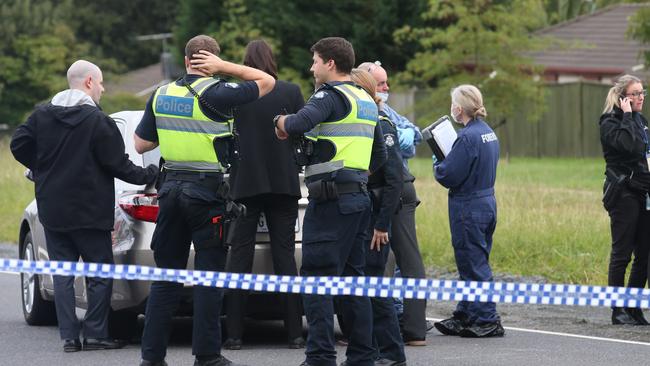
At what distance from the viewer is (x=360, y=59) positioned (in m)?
46.6

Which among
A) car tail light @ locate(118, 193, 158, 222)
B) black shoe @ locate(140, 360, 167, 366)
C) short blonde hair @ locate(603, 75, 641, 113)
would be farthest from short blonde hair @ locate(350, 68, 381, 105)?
short blonde hair @ locate(603, 75, 641, 113)

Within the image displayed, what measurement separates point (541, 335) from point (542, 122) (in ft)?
107

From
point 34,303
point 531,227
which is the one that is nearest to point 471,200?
point 34,303

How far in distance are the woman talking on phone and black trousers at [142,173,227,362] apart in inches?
147

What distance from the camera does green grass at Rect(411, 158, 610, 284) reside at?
12648 mm

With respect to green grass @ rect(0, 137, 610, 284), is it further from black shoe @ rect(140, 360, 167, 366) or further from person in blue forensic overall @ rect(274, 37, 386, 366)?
black shoe @ rect(140, 360, 167, 366)

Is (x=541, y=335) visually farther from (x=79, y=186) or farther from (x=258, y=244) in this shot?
(x=79, y=186)

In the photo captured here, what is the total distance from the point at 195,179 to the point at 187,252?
464mm

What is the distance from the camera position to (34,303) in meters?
9.85

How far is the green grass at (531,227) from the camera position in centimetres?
1273

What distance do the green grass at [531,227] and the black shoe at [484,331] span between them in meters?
2.65

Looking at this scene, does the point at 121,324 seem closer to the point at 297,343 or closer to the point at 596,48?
the point at 297,343

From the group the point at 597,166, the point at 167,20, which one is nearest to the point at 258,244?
the point at 597,166

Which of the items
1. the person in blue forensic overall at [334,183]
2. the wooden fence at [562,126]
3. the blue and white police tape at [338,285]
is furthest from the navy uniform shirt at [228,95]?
the wooden fence at [562,126]
